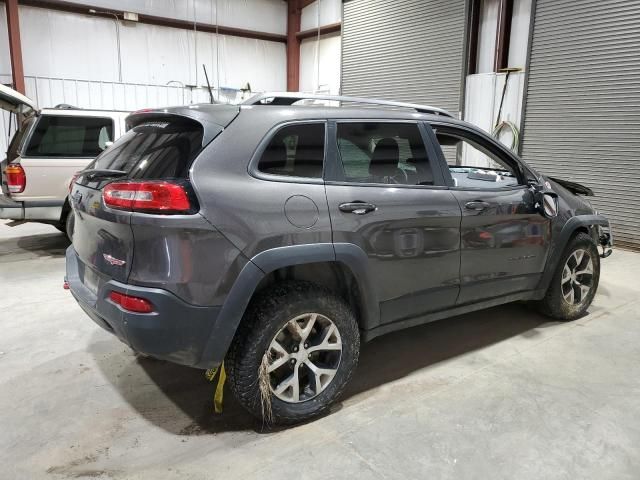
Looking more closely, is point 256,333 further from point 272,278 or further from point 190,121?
point 190,121

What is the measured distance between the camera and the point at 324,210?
2449 mm

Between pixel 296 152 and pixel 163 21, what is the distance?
11783 mm

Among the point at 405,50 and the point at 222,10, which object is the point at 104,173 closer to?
the point at 405,50

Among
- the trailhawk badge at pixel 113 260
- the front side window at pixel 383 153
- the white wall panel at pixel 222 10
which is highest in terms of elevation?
the white wall panel at pixel 222 10

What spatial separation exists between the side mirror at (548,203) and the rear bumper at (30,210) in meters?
5.26

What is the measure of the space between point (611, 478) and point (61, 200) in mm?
6013

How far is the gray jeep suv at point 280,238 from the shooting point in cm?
216

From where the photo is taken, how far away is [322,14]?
1317 cm

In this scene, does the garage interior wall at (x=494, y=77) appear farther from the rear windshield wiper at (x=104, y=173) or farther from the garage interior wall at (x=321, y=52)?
the rear windshield wiper at (x=104, y=173)

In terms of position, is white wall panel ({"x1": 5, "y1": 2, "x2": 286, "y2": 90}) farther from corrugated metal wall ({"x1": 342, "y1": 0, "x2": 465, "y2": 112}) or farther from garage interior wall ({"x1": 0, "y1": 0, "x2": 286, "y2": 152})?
corrugated metal wall ({"x1": 342, "y1": 0, "x2": 465, "y2": 112})

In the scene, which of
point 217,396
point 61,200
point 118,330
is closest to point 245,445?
point 217,396

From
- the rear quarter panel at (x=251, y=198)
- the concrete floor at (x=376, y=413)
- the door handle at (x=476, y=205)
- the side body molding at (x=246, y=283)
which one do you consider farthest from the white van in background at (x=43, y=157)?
the door handle at (x=476, y=205)

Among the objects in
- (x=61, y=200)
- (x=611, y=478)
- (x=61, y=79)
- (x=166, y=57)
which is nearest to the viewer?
(x=611, y=478)

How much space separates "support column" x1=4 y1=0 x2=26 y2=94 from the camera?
33.9 feet
